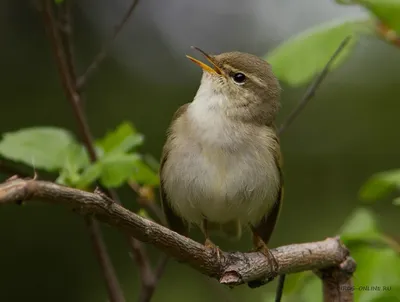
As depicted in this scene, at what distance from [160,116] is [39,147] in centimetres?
405

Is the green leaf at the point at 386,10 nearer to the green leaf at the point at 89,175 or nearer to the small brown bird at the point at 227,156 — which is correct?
the small brown bird at the point at 227,156

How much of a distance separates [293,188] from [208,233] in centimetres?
322

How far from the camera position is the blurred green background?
19.3 ft

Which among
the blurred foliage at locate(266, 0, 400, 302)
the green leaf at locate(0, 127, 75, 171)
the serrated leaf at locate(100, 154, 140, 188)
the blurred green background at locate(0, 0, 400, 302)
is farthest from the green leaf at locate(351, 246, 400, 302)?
the blurred green background at locate(0, 0, 400, 302)

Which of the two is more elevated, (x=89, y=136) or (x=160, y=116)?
(x=89, y=136)

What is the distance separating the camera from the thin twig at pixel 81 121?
2.59m

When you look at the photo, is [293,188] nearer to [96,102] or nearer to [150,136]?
[150,136]

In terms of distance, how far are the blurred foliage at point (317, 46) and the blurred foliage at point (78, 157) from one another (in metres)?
0.57

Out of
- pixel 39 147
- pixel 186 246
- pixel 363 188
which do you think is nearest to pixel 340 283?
pixel 363 188

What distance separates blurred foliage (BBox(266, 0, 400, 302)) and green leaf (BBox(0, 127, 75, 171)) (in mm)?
800

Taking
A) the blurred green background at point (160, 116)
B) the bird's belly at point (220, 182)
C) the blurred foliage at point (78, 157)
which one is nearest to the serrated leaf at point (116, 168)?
the blurred foliage at point (78, 157)

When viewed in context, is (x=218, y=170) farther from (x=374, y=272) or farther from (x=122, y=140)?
(x=374, y=272)

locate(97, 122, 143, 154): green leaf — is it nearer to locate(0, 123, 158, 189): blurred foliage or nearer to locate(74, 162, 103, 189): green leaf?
locate(0, 123, 158, 189): blurred foliage

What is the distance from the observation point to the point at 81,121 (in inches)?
106
